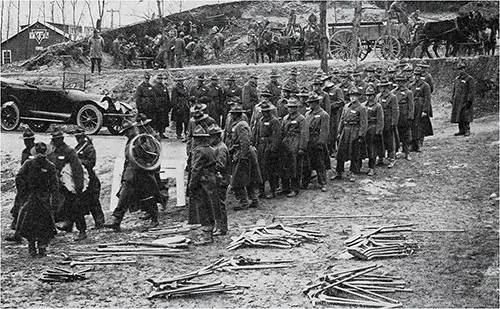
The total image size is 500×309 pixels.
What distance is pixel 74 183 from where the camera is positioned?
9.95m

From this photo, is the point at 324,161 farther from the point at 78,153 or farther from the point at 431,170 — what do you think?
the point at 78,153

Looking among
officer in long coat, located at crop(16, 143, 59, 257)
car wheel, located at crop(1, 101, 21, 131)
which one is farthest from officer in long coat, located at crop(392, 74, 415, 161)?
car wheel, located at crop(1, 101, 21, 131)

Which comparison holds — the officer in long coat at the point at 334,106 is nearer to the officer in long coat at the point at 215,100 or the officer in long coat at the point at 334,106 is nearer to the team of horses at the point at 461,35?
the officer in long coat at the point at 215,100

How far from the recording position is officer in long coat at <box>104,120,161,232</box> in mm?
10172

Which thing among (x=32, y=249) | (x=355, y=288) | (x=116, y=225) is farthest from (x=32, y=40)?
(x=355, y=288)

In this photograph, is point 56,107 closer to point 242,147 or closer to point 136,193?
point 136,193

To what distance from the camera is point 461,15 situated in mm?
21656

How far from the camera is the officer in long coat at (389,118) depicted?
43.9ft

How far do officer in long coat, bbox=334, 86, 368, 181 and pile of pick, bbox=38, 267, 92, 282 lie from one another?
6.29 metres

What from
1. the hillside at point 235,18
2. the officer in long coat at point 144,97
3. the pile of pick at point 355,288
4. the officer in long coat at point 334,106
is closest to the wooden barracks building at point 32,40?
the hillside at point 235,18

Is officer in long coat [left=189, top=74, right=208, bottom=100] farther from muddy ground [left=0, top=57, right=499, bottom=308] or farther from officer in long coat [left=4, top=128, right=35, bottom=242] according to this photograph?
officer in long coat [left=4, top=128, right=35, bottom=242]

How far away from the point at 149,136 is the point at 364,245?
13.0 feet

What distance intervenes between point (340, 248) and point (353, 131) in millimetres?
4124

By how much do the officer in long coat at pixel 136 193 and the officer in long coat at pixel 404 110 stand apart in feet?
18.9
